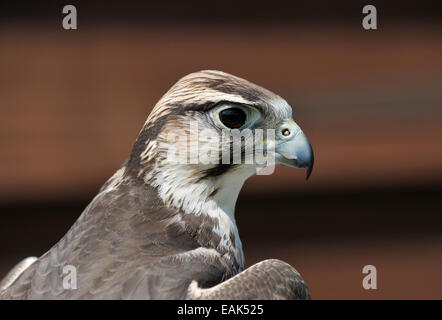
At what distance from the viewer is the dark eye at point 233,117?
146 centimetres

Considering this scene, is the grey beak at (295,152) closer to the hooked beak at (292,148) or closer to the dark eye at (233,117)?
the hooked beak at (292,148)

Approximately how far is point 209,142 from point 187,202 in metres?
0.16

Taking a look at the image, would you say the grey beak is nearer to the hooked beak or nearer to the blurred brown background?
the hooked beak

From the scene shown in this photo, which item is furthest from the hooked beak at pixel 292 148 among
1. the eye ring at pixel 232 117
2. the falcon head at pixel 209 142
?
the eye ring at pixel 232 117

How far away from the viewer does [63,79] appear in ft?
8.30

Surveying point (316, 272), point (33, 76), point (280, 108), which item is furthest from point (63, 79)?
point (316, 272)

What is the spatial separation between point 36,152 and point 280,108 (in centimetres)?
141

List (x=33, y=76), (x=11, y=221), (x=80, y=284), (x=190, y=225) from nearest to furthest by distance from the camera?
1. (x=80, y=284)
2. (x=190, y=225)
3. (x=33, y=76)
4. (x=11, y=221)

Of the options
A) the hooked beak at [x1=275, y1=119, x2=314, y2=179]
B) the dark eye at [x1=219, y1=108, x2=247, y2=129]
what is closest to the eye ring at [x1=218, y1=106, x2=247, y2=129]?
the dark eye at [x1=219, y1=108, x2=247, y2=129]

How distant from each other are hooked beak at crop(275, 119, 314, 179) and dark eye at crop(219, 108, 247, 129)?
10 cm

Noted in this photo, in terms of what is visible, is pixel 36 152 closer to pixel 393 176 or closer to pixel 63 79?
pixel 63 79

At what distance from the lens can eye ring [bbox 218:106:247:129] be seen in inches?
57.4

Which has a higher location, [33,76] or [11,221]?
[33,76]

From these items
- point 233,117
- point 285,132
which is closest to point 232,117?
point 233,117
